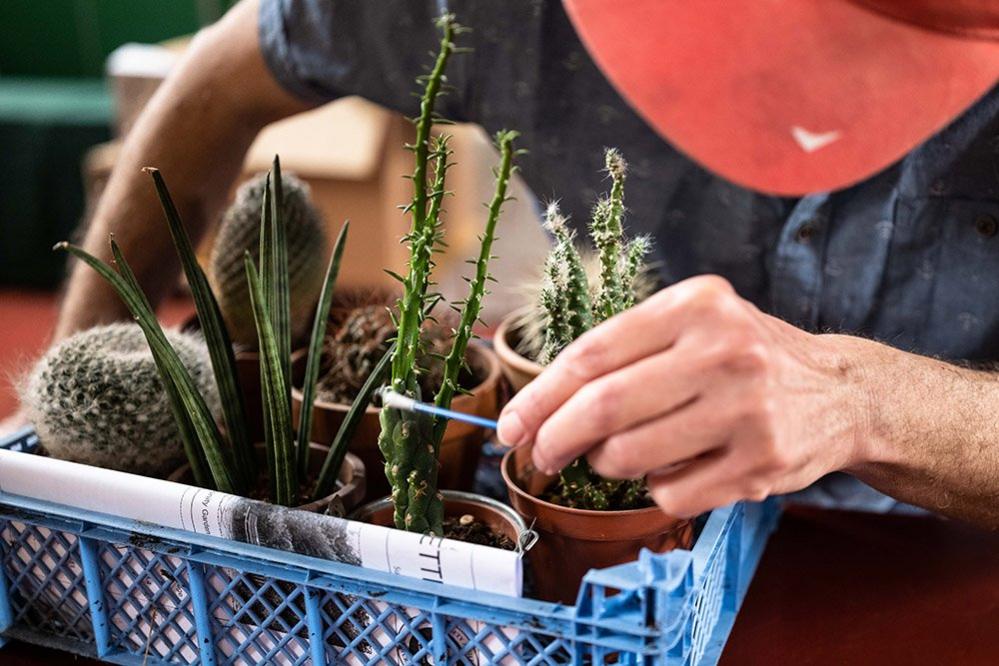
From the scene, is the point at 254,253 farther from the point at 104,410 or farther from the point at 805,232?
the point at 805,232

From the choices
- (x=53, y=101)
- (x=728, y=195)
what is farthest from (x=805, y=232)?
(x=53, y=101)

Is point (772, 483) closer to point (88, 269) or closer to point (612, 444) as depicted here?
point (612, 444)

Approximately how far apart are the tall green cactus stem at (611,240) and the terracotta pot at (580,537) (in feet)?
0.41

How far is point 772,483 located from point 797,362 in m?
0.07

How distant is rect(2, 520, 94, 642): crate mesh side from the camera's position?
0.67 metres

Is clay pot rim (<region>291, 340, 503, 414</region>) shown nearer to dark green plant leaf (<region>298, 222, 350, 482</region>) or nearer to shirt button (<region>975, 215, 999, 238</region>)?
dark green plant leaf (<region>298, 222, 350, 482</region>)

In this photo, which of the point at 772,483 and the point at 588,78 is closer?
the point at 772,483

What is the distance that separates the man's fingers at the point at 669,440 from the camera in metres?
0.48

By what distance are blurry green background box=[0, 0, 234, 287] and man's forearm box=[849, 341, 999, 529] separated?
2.26m

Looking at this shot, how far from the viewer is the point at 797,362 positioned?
0.52m

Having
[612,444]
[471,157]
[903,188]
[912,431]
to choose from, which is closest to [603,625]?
[612,444]

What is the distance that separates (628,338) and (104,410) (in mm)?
401

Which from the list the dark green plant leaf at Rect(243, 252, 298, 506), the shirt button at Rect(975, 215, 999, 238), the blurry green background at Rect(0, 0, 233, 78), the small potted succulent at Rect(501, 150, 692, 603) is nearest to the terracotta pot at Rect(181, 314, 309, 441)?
the dark green plant leaf at Rect(243, 252, 298, 506)

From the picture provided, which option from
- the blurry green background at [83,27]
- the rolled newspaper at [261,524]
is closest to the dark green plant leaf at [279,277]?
the rolled newspaper at [261,524]
